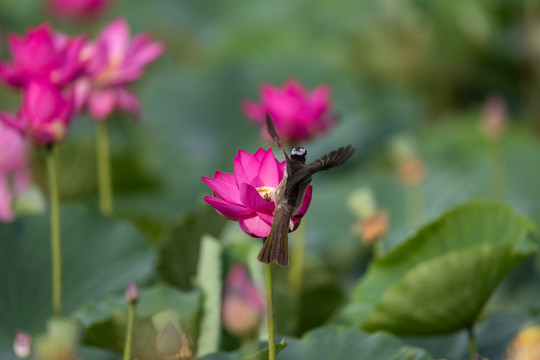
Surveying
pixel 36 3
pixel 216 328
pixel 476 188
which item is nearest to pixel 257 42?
pixel 36 3

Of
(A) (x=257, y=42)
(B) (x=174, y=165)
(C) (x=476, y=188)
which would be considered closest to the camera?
(C) (x=476, y=188)

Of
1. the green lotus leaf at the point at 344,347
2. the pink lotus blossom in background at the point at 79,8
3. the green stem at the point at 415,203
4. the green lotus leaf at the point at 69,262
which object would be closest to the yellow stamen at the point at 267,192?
the green lotus leaf at the point at 344,347

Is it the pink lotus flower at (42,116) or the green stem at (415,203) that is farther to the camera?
the green stem at (415,203)

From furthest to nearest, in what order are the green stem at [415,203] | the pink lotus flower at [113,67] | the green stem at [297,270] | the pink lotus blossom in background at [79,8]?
the pink lotus blossom in background at [79,8]
the green stem at [415,203]
the green stem at [297,270]
the pink lotus flower at [113,67]

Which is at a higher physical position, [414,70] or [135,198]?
[414,70]

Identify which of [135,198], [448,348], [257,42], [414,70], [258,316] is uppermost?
[257,42]

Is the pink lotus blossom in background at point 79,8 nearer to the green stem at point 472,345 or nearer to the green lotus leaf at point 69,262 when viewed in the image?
the green lotus leaf at point 69,262

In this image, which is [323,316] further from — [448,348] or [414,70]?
[414,70]
